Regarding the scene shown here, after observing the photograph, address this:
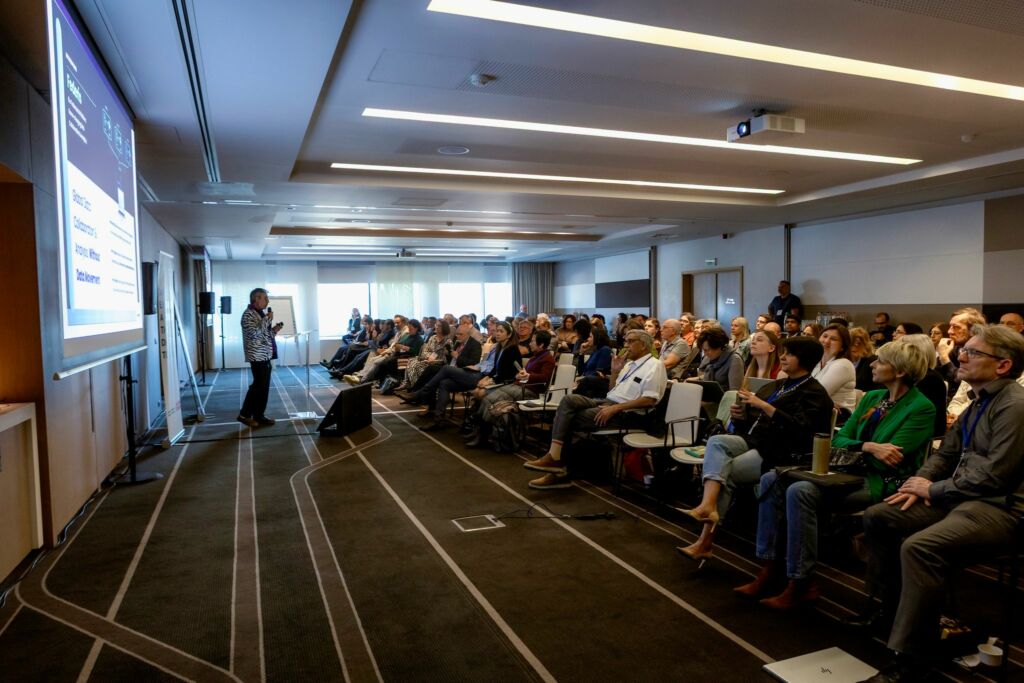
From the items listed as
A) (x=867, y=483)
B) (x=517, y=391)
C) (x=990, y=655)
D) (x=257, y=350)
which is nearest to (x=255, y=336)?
(x=257, y=350)

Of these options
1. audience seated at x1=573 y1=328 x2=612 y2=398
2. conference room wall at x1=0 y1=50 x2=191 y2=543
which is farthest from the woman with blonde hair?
conference room wall at x1=0 y1=50 x2=191 y2=543

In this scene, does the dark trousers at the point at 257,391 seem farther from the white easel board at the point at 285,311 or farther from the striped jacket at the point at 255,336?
the white easel board at the point at 285,311

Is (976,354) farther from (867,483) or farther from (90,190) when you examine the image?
(90,190)

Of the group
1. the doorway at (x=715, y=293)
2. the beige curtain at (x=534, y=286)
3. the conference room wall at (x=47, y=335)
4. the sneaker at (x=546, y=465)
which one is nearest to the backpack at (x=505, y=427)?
the sneaker at (x=546, y=465)

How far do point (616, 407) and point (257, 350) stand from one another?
176 inches

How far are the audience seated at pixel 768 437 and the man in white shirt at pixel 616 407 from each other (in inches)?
44.5

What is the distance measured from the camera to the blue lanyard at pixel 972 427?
8.14ft

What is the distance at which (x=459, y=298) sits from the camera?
18.1 m

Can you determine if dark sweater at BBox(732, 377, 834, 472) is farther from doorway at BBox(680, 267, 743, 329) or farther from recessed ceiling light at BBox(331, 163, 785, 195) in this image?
doorway at BBox(680, 267, 743, 329)

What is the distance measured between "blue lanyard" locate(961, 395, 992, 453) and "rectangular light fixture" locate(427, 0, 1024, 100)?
93.9 inches

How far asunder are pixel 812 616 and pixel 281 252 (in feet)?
45.8

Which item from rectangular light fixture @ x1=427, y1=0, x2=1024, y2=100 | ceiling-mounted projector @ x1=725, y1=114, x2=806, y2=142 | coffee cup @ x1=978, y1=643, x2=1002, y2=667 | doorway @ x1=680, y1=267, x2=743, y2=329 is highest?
rectangular light fixture @ x1=427, y1=0, x2=1024, y2=100

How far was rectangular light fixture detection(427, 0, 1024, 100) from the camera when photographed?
324 cm

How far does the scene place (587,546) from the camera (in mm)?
3625
